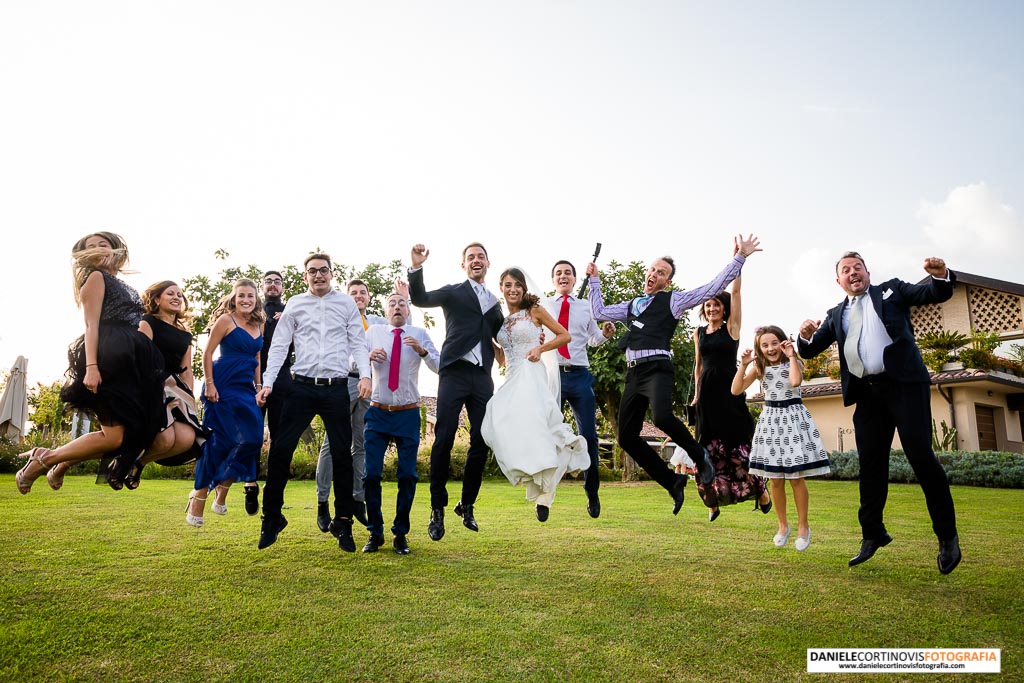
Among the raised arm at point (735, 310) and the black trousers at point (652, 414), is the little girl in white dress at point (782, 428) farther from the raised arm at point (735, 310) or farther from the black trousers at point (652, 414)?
the black trousers at point (652, 414)

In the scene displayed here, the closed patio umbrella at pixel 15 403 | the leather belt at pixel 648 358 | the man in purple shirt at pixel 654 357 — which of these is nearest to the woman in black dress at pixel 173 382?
the man in purple shirt at pixel 654 357

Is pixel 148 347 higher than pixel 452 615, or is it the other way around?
pixel 148 347

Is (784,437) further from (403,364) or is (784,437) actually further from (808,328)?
(403,364)

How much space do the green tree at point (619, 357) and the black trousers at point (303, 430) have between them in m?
12.8

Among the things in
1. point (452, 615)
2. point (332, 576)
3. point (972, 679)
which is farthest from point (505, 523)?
point (972, 679)

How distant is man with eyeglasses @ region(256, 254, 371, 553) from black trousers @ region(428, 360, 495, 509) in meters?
0.75

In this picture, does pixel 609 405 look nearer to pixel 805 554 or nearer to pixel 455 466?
pixel 455 466

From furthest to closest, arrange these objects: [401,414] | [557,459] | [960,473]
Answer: [960,473] → [401,414] → [557,459]

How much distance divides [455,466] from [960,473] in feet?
43.5

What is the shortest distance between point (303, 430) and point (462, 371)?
1521mm

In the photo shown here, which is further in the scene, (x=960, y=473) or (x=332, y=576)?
(x=960, y=473)

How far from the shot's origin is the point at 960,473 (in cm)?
1823

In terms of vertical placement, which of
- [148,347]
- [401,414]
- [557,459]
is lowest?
[557,459]

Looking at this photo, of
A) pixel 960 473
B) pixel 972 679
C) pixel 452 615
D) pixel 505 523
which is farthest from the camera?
pixel 960 473
